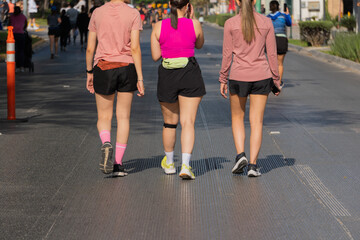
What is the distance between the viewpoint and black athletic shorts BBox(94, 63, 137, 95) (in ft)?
26.2

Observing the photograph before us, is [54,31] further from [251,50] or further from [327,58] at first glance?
[251,50]

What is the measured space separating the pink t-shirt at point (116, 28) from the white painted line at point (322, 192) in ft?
6.83

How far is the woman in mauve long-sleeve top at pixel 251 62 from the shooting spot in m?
7.96

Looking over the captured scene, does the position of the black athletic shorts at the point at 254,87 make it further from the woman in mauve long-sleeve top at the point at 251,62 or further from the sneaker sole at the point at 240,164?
the sneaker sole at the point at 240,164

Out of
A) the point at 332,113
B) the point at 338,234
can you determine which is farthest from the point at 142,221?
the point at 332,113

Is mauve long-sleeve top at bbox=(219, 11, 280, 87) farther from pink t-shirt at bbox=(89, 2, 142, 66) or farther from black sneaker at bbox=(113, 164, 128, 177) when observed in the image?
black sneaker at bbox=(113, 164, 128, 177)

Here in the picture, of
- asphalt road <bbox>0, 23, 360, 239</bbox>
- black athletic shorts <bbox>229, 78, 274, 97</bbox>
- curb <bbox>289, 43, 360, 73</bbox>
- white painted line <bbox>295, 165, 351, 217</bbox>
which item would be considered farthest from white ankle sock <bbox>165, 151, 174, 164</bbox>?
curb <bbox>289, 43, 360, 73</bbox>

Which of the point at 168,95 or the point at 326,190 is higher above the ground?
the point at 168,95

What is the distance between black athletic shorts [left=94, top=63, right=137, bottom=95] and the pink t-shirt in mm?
102

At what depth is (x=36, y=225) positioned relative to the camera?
6195 millimetres

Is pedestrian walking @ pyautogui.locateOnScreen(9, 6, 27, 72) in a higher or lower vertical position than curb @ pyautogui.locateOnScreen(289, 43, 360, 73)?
higher

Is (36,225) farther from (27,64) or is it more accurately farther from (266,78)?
(27,64)

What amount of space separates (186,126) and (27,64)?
14.8 metres

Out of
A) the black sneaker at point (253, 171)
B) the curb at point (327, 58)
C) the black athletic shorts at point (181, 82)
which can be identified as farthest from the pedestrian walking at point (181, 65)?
the curb at point (327, 58)
